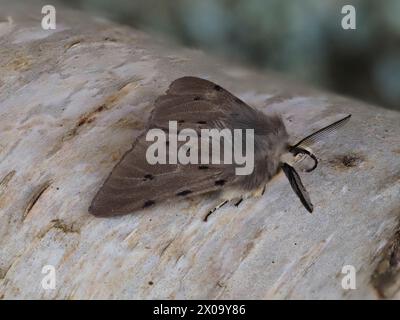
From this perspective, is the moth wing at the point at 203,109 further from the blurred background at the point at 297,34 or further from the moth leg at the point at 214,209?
the blurred background at the point at 297,34

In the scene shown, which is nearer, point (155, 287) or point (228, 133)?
point (155, 287)

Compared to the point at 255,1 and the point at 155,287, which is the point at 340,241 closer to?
the point at 155,287

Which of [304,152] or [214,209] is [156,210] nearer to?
[214,209]

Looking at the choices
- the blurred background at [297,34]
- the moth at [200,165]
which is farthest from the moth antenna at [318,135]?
the blurred background at [297,34]

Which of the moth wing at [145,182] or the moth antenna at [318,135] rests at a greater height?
the moth antenna at [318,135]

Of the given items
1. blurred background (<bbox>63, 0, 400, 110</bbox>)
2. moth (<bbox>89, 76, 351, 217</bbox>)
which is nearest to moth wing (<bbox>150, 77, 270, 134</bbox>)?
moth (<bbox>89, 76, 351, 217</bbox>)
